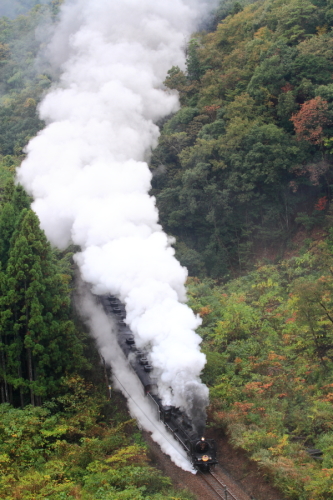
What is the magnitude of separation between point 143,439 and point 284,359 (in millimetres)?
5325

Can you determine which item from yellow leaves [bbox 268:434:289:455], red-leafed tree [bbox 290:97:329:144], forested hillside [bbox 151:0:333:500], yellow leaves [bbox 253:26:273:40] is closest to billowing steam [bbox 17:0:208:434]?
yellow leaves [bbox 268:434:289:455]

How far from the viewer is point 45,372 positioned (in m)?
14.9

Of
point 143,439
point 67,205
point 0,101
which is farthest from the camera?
point 0,101

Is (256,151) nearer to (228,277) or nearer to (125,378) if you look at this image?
(228,277)

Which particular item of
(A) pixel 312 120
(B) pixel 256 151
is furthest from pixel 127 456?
(A) pixel 312 120

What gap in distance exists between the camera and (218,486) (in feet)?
36.8

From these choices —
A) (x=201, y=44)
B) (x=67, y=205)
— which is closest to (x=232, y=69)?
(x=201, y=44)

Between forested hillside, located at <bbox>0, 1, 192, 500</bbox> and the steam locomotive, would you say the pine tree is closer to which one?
forested hillside, located at <bbox>0, 1, 192, 500</bbox>

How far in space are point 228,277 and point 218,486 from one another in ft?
42.1

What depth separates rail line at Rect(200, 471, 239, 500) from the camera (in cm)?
1090

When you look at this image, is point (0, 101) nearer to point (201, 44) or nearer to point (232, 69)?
point (201, 44)

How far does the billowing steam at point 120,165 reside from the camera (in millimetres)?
13078

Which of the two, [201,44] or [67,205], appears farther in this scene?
[201,44]

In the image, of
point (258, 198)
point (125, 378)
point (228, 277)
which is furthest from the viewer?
point (228, 277)
